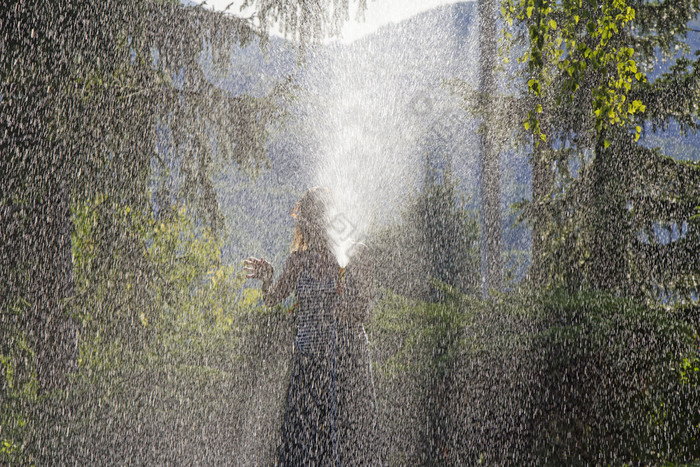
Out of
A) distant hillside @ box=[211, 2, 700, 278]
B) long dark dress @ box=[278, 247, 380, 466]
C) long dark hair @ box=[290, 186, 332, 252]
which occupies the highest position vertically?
distant hillside @ box=[211, 2, 700, 278]

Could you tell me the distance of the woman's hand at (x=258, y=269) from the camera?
10.7 ft

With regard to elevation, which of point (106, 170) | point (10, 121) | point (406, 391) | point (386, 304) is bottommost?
point (406, 391)

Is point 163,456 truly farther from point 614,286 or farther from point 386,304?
point 614,286

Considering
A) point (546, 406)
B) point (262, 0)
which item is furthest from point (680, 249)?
point (262, 0)

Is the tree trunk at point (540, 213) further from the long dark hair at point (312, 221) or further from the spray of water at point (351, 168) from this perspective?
the long dark hair at point (312, 221)

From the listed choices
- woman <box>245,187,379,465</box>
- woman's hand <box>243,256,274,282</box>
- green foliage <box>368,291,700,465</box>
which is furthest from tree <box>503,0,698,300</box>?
woman's hand <box>243,256,274,282</box>

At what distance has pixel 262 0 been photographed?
16.6ft

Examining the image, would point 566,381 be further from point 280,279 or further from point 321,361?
point 280,279

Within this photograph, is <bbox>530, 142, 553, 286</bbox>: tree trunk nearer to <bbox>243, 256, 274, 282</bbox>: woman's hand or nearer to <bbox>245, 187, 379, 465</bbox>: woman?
<bbox>245, 187, 379, 465</bbox>: woman

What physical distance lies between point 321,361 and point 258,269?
0.60 m

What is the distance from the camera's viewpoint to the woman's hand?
3.25m

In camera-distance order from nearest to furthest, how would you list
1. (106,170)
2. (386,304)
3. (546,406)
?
1. (546,406)
2. (106,170)
3. (386,304)

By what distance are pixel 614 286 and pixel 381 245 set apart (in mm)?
7407

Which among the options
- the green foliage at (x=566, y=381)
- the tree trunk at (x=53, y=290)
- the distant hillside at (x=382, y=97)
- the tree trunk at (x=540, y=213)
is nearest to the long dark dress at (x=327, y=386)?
the green foliage at (x=566, y=381)
